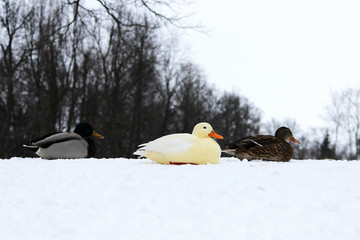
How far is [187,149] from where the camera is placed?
5.19 metres

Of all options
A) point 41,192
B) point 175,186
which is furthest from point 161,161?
point 41,192

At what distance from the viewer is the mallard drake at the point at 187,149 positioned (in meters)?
5.23

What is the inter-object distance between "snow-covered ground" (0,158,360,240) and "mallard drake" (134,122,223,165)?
3.23 ft

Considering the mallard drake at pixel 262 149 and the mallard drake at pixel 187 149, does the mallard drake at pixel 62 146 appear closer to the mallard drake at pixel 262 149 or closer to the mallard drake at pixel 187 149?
the mallard drake at pixel 187 149

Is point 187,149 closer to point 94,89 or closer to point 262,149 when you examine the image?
point 262,149

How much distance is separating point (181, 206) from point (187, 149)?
2.13 m

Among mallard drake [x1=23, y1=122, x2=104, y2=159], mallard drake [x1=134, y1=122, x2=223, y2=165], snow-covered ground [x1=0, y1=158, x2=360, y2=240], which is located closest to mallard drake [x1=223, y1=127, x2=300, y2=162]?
mallard drake [x1=134, y1=122, x2=223, y2=165]

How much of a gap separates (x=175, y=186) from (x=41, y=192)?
1.31 meters

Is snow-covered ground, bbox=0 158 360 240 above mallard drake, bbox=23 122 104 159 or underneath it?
underneath

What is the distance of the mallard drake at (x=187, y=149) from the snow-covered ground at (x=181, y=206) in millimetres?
984

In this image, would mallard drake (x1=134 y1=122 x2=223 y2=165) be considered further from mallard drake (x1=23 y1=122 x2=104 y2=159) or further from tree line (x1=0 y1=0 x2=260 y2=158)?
tree line (x1=0 y1=0 x2=260 y2=158)

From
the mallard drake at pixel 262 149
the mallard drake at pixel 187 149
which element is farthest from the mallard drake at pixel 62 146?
the mallard drake at pixel 262 149

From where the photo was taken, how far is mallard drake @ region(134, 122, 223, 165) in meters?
5.23

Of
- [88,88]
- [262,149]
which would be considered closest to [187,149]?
[262,149]
